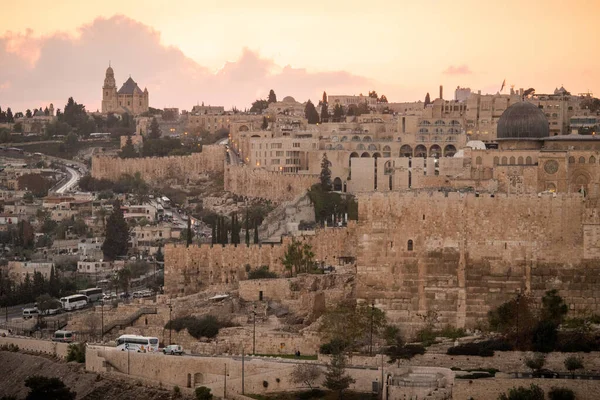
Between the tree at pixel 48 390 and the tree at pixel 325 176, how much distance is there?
3824cm

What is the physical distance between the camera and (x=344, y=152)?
93562mm

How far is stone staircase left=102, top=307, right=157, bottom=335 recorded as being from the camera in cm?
5894

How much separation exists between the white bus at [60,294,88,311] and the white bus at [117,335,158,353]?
16.5m

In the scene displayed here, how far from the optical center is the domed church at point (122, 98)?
531 ft

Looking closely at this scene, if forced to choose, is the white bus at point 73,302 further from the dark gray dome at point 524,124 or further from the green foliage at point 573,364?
the green foliage at point 573,364

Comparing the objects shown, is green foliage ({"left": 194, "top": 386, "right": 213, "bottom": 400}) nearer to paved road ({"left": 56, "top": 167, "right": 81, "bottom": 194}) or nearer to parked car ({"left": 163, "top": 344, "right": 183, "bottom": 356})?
parked car ({"left": 163, "top": 344, "right": 183, "bottom": 356})

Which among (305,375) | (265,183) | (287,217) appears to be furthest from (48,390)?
(265,183)

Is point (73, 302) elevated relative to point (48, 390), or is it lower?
elevated

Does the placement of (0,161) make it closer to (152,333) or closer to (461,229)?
(152,333)

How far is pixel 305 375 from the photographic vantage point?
4678cm

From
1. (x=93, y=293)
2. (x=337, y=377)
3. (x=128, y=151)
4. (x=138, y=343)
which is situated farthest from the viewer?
(x=128, y=151)

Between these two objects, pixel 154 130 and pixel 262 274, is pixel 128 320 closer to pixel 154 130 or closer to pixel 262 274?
pixel 262 274

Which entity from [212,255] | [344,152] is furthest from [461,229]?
[344,152]

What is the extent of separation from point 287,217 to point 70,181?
→ 144ft
